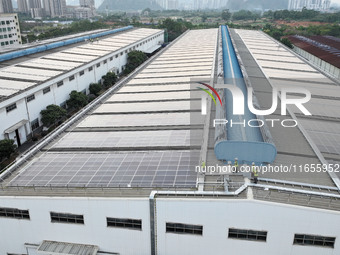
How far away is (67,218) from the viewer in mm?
11641

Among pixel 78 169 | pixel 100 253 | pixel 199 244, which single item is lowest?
pixel 100 253

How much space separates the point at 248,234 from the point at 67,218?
6880 mm

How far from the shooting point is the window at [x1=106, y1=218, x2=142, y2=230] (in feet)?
37.0

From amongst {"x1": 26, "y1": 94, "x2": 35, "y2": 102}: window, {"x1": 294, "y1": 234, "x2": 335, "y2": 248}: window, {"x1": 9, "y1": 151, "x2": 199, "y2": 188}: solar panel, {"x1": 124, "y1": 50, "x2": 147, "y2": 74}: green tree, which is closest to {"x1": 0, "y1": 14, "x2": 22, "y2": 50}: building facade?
{"x1": 124, "y1": 50, "x2": 147, "y2": 74}: green tree

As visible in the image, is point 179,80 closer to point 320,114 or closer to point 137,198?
point 320,114

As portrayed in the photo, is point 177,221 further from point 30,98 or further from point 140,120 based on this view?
point 30,98

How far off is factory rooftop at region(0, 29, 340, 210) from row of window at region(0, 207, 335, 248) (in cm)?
90

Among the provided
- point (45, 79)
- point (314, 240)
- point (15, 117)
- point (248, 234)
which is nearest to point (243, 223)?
point (248, 234)

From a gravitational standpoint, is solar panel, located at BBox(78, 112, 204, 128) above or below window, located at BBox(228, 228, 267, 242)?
above

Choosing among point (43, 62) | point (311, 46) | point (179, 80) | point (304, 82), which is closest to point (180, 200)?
point (179, 80)

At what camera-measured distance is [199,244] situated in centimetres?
1120

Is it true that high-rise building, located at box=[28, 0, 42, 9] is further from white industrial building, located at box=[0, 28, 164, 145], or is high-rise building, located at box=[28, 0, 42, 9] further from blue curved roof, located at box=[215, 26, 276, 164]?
blue curved roof, located at box=[215, 26, 276, 164]

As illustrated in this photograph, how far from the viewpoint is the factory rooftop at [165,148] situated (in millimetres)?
11648

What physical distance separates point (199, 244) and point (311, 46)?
51912mm
